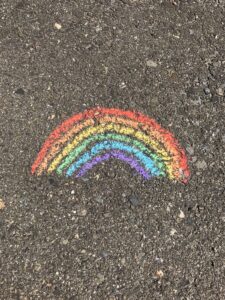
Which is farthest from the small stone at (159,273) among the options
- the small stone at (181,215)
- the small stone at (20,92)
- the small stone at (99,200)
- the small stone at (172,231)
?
the small stone at (20,92)

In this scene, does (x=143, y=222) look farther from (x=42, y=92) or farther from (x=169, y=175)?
(x=42, y=92)

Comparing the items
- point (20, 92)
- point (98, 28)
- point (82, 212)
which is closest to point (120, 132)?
point (82, 212)

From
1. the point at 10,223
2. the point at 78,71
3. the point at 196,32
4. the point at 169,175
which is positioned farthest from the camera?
the point at 196,32

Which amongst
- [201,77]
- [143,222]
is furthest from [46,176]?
[201,77]

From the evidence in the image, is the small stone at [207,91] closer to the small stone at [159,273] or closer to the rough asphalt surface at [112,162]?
the rough asphalt surface at [112,162]

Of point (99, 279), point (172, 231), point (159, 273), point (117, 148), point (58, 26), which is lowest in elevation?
point (99, 279)

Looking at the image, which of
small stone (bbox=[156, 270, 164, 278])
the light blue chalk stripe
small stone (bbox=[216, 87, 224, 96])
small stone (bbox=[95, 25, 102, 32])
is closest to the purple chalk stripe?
the light blue chalk stripe

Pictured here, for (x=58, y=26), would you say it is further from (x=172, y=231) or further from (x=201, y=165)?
(x=172, y=231)
